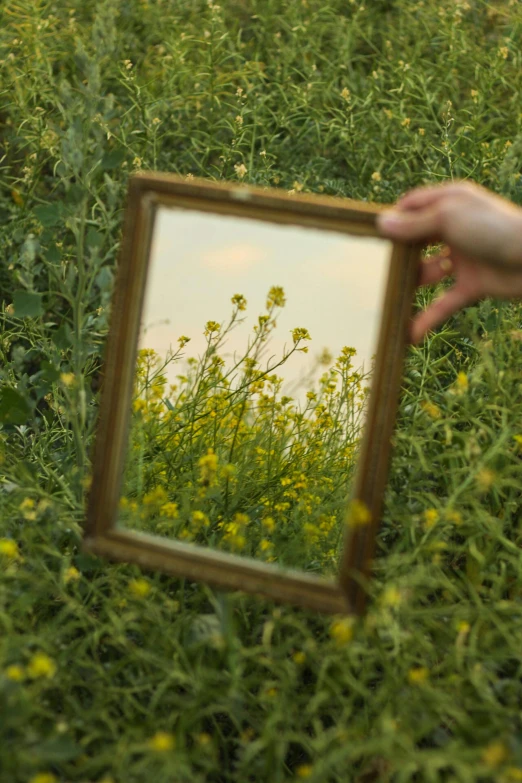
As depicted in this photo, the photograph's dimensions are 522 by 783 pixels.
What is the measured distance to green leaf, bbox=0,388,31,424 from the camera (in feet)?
5.96

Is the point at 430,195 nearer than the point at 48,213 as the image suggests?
Yes

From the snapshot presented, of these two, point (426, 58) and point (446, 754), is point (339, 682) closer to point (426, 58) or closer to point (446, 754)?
point (446, 754)

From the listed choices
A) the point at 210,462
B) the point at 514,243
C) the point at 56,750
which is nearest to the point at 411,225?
the point at 514,243

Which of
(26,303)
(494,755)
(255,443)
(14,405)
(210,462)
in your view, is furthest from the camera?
(255,443)

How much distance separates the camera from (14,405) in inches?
71.9

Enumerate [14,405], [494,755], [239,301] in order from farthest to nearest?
[239,301] → [14,405] → [494,755]

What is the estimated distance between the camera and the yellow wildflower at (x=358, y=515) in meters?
1.29

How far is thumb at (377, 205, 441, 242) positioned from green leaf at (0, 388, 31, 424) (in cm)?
92

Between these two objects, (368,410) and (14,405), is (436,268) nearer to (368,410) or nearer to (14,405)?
(368,410)

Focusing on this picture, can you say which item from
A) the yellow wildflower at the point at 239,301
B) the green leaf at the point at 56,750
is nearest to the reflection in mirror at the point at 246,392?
the yellow wildflower at the point at 239,301

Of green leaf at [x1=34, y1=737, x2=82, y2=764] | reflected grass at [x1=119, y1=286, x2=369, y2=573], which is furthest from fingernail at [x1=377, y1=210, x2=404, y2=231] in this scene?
green leaf at [x1=34, y1=737, x2=82, y2=764]

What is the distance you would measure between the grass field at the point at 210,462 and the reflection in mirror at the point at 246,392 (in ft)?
0.46

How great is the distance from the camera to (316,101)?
9.48ft

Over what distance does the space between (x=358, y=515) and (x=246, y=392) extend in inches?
32.1
